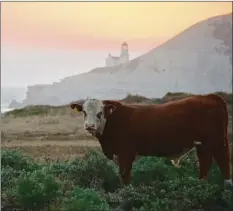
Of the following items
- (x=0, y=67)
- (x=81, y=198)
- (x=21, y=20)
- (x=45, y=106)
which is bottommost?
(x=81, y=198)

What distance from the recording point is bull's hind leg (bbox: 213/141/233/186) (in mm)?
2895

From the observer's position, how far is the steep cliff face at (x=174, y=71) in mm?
3074

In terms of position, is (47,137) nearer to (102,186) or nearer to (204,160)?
(102,186)

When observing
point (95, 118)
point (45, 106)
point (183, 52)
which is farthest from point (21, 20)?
point (183, 52)

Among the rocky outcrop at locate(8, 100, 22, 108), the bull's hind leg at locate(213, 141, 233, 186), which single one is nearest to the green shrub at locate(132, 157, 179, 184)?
the bull's hind leg at locate(213, 141, 233, 186)

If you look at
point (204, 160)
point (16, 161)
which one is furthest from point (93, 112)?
point (204, 160)

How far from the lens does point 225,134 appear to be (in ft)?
9.50

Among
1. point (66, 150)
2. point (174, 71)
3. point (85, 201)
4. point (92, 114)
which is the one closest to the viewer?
point (85, 201)

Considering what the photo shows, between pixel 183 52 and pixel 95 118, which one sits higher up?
pixel 183 52

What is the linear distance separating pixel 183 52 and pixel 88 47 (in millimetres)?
579

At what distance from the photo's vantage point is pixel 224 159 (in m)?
2.90

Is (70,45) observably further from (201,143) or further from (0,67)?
(201,143)

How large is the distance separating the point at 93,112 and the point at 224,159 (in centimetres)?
82

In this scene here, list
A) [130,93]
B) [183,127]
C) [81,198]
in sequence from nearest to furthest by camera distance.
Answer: [81,198]
[183,127]
[130,93]
